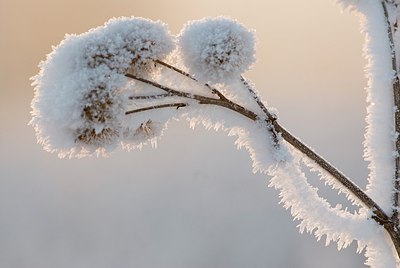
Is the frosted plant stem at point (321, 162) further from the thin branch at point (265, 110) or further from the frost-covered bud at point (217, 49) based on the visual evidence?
the frost-covered bud at point (217, 49)

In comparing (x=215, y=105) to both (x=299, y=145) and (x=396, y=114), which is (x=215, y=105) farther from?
(x=396, y=114)

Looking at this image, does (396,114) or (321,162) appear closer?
(321,162)

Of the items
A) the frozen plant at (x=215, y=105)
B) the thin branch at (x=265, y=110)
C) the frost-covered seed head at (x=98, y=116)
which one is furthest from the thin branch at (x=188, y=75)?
the frost-covered seed head at (x=98, y=116)

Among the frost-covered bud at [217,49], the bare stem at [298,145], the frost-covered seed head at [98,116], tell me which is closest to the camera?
the frost-covered seed head at [98,116]

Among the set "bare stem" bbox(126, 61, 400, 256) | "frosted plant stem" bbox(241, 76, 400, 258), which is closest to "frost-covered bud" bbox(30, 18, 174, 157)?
"bare stem" bbox(126, 61, 400, 256)

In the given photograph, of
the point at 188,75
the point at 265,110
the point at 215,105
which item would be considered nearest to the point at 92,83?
the point at 188,75

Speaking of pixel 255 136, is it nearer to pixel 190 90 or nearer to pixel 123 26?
pixel 190 90

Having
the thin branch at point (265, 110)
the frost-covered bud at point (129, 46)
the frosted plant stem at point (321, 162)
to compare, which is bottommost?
the frosted plant stem at point (321, 162)

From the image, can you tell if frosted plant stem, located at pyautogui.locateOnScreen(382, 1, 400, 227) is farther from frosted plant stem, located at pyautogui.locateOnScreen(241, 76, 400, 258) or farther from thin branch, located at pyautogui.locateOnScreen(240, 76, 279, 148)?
thin branch, located at pyautogui.locateOnScreen(240, 76, 279, 148)
